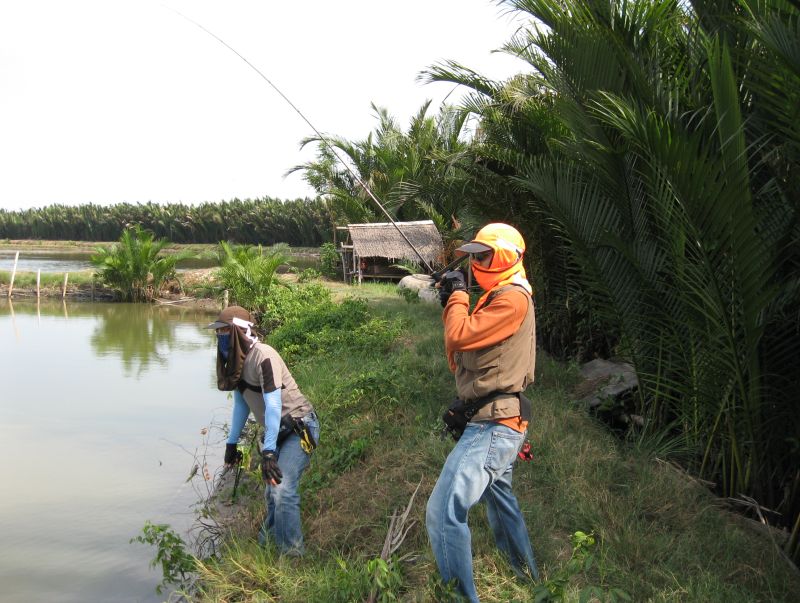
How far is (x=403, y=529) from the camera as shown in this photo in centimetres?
434

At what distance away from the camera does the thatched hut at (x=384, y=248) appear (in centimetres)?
1991

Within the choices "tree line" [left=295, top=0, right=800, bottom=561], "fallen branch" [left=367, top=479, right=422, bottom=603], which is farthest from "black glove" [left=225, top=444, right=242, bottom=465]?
"tree line" [left=295, top=0, right=800, bottom=561]

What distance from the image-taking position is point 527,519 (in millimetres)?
4316

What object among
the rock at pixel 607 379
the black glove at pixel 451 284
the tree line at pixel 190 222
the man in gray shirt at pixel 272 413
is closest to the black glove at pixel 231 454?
the man in gray shirt at pixel 272 413

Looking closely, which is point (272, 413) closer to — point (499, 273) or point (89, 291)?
point (499, 273)

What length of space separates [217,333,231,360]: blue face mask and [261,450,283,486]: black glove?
65 cm

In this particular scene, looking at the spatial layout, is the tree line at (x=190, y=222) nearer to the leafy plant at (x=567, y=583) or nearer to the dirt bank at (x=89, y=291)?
the dirt bank at (x=89, y=291)

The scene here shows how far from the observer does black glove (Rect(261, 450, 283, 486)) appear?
4.14 metres

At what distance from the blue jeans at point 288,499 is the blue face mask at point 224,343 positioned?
25.3 inches

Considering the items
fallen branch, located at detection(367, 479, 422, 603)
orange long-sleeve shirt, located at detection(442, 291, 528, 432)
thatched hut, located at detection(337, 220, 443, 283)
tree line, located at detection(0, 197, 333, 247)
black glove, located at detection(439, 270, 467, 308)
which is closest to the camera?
orange long-sleeve shirt, located at detection(442, 291, 528, 432)

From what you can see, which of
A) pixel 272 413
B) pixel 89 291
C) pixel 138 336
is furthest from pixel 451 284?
pixel 89 291

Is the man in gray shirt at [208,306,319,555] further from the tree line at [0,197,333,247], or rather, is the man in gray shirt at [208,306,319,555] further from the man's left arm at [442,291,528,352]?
the tree line at [0,197,333,247]

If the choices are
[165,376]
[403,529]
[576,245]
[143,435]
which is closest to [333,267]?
[165,376]

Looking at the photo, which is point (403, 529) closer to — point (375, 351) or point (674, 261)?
point (674, 261)
